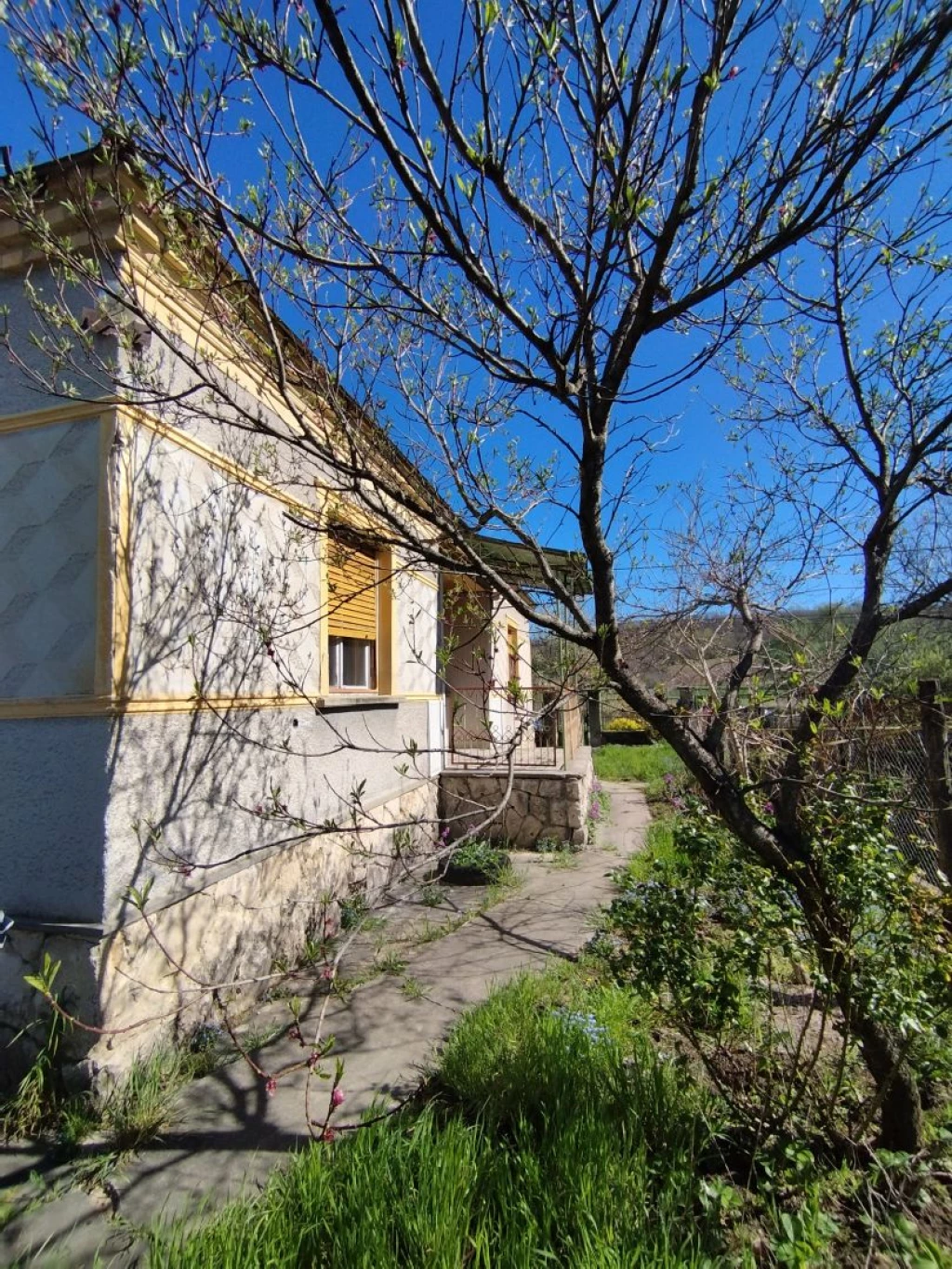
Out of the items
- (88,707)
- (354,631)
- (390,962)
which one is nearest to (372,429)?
(88,707)

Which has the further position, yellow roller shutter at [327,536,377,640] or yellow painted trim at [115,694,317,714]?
yellow roller shutter at [327,536,377,640]

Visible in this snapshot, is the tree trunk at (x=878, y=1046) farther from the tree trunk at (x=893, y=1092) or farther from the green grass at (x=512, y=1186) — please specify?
the green grass at (x=512, y=1186)

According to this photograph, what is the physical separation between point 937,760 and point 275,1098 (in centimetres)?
373

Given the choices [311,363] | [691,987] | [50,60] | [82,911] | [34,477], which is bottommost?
[691,987]

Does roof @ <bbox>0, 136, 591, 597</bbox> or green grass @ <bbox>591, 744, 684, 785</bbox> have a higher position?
A: roof @ <bbox>0, 136, 591, 597</bbox>

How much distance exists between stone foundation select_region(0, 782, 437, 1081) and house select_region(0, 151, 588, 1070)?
12 millimetres

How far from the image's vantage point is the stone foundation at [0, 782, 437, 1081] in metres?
2.81

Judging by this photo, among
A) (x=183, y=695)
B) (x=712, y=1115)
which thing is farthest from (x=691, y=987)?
(x=183, y=695)

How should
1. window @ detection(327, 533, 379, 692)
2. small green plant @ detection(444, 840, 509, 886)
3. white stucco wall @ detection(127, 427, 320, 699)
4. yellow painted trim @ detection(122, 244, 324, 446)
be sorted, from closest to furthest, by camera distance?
yellow painted trim @ detection(122, 244, 324, 446), white stucco wall @ detection(127, 427, 320, 699), window @ detection(327, 533, 379, 692), small green plant @ detection(444, 840, 509, 886)

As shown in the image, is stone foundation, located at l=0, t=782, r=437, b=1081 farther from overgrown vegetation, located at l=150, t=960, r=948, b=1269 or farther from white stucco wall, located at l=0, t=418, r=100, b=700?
white stucco wall, located at l=0, t=418, r=100, b=700

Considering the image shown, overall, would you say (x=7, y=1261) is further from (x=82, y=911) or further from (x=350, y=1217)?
(x=350, y=1217)

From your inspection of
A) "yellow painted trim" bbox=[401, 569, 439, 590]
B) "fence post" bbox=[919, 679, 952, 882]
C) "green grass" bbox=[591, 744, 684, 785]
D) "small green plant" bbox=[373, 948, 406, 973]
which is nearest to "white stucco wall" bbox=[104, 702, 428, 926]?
"small green plant" bbox=[373, 948, 406, 973]

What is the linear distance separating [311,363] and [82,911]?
281 centimetres

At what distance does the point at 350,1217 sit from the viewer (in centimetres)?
178
